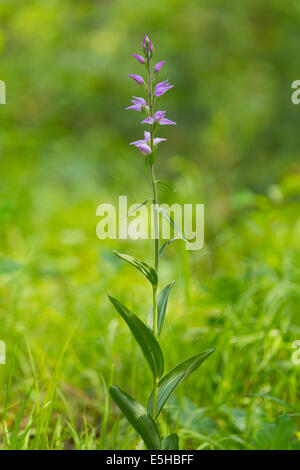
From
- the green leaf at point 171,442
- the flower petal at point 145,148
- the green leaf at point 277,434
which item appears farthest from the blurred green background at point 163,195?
the flower petal at point 145,148

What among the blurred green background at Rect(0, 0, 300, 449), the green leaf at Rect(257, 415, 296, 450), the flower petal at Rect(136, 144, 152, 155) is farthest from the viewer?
the blurred green background at Rect(0, 0, 300, 449)

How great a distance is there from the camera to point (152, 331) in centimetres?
73

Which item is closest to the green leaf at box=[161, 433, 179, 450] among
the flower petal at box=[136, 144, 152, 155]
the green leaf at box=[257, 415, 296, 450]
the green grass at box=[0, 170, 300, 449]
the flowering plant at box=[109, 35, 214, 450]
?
the flowering plant at box=[109, 35, 214, 450]

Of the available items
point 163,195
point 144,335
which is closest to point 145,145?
point 144,335

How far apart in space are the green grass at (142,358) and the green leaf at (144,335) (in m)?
0.22

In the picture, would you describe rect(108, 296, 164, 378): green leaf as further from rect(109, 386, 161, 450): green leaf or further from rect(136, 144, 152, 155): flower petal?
rect(136, 144, 152, 155): flower petal

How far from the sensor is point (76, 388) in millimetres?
1221

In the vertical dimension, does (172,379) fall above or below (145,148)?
below

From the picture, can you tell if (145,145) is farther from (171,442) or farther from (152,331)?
(171,442)

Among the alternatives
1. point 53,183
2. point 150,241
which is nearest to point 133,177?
point 53,183

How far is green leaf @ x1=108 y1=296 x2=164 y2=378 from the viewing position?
2.30ft

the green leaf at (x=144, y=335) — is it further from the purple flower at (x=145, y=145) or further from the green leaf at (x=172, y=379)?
the purple flower at (x=145, y=145)

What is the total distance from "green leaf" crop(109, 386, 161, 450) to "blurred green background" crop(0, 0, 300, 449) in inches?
6.7

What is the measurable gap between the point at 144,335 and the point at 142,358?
1.98 feet
